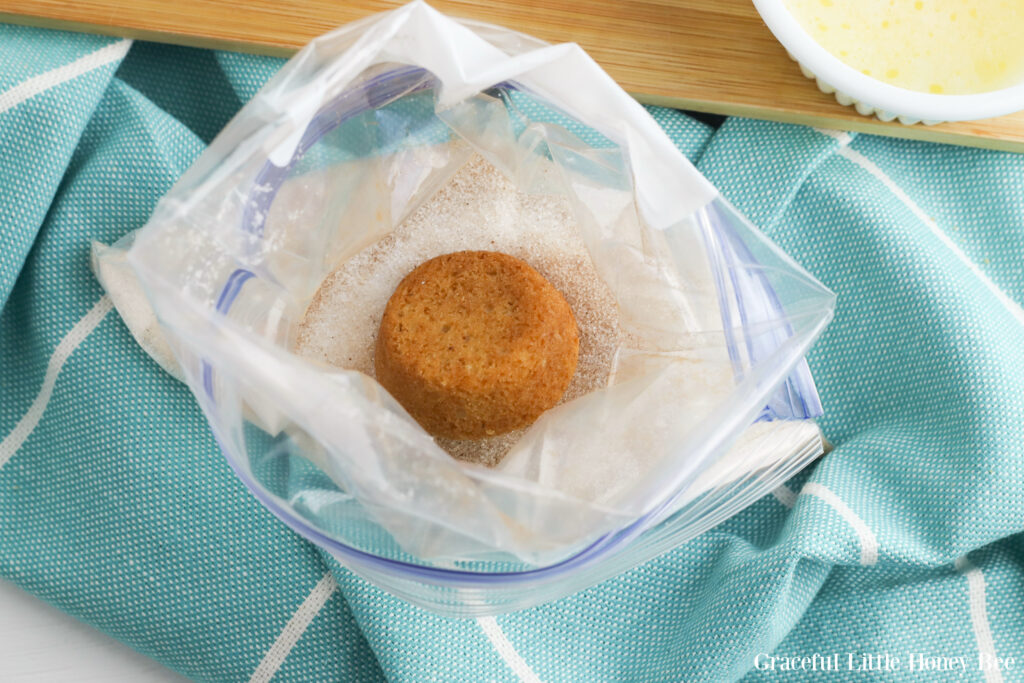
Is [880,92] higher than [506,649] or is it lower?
higher

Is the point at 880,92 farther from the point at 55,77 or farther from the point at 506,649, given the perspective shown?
the point at 55,77

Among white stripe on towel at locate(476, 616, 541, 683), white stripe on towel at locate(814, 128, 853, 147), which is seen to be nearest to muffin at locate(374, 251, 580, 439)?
white stripe on towel at locate(476, 616, 541, 683)

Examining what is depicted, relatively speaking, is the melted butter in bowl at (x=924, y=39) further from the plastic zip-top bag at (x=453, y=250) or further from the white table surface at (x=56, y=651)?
the white table surface at (x=56, y=651)

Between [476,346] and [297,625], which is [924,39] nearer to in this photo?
[476,346]

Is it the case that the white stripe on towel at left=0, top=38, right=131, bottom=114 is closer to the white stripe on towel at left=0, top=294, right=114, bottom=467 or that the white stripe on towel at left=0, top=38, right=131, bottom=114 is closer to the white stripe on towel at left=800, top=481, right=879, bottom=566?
the white stripe on towel at left=0, top=294, right=114, bottom=467

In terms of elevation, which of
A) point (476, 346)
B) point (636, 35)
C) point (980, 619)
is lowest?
point (980, 619)

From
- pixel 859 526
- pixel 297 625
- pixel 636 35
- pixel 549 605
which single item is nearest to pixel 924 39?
pixel 636 35

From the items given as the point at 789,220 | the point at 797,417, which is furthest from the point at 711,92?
the point at 797,417
